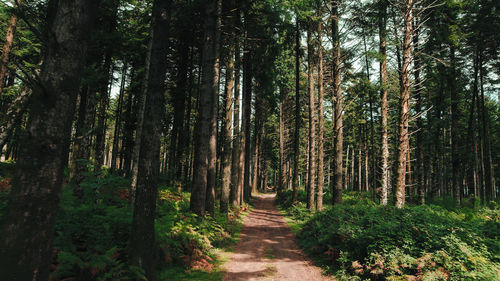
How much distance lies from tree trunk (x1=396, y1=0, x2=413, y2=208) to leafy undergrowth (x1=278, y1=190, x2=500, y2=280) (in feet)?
5.28

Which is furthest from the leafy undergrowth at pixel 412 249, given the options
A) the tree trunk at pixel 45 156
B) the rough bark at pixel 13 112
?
the rough bark at pixel 13 112

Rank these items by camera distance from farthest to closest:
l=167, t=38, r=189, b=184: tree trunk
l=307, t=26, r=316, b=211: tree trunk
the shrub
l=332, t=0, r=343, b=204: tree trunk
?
1. l=167, t=38, r=189, b=184: tree trunk
2. l=307, t=26, r=316, b=211: tree trunk
3. l=332, t=0, r=343, b=204: tree trunk
4. the shrub

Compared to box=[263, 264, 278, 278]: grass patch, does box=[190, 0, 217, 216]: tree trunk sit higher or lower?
higher

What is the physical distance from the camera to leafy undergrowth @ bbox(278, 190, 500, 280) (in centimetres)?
484

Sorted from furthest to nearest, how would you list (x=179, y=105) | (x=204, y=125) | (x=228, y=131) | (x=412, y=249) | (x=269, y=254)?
1. (x=179, y=105)
2. (x=228, y=131)
3. (x=204, y=125)
4. (x=269, y=254)
5. (x=412, y=249)

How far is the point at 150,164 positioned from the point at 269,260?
15.9 ft

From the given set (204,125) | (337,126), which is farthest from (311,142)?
(204,125)

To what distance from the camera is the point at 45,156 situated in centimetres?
296

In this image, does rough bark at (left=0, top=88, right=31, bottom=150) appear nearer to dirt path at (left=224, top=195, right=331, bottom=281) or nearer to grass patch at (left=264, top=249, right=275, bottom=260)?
dirt path at (left=224, top=195, right=331, bottom=281)

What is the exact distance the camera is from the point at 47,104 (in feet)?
9.90

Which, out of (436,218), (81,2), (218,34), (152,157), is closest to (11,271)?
(152,157)

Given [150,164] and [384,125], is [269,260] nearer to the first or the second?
[150,164]

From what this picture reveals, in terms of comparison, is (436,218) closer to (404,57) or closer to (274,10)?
(404,57)

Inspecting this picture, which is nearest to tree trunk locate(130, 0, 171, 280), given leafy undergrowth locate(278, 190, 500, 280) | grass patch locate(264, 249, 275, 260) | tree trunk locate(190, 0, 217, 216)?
grass patch locate(264, 249, 275, 260)
